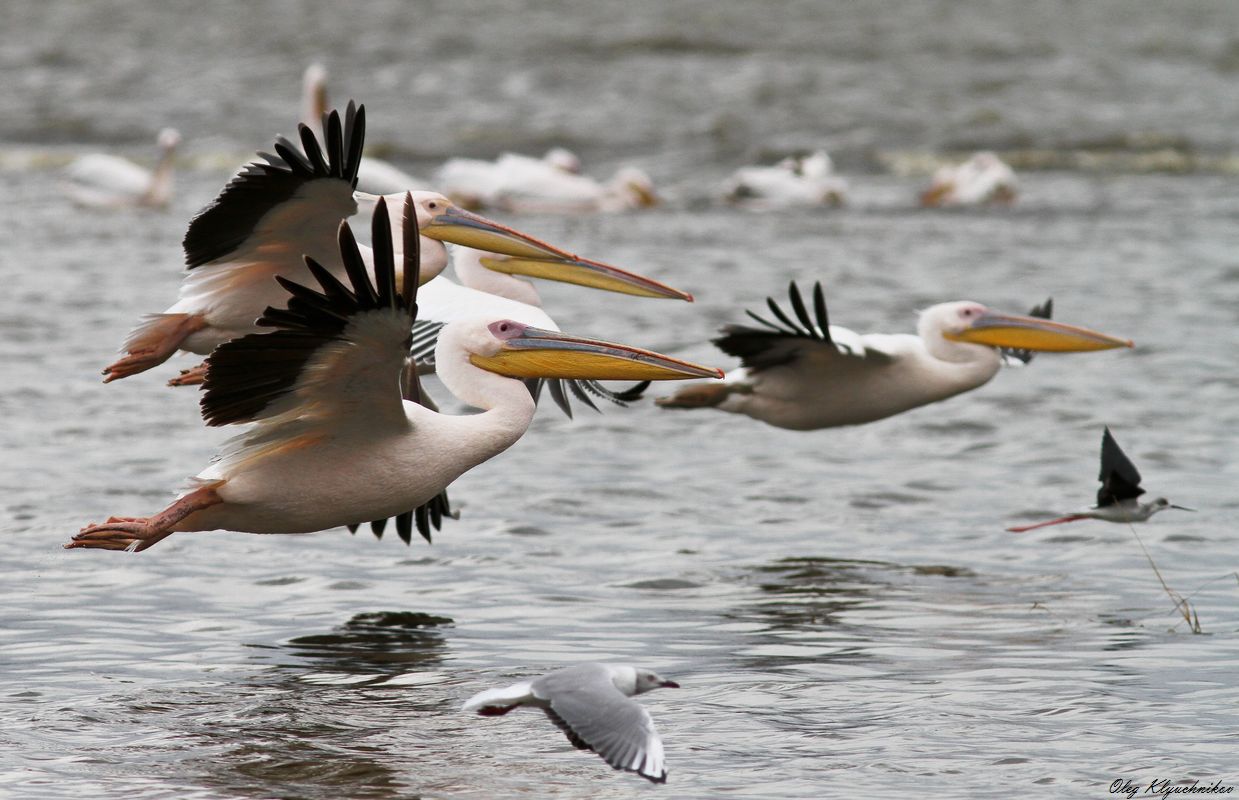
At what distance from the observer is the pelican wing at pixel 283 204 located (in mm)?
5324

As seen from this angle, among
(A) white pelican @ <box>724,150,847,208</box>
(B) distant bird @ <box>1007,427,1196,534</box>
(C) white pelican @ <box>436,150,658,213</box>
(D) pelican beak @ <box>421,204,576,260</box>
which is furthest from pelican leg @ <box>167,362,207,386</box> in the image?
(A) white pelican @ <box>724,150,847,208</box>

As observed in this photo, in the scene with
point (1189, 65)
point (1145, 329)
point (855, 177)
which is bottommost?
point (1145, 329)

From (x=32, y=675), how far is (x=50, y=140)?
16881 mm

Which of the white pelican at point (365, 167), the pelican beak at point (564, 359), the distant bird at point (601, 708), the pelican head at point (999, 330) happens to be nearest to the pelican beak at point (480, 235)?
the pelican beak at point (564, 359)

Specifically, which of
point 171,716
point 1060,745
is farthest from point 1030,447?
point 171,716

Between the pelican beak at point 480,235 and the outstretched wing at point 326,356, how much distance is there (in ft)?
4.81

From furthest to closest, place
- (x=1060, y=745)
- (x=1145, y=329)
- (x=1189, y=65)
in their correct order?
(x=1189, y=65), (x=1145, y=329), (x=1060, y=745)

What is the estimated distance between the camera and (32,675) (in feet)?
16.9

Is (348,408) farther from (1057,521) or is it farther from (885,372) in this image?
(885,372)

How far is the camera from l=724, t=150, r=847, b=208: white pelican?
16266mm

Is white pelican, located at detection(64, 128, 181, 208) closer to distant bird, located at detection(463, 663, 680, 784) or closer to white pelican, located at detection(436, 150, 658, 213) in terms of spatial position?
white pelican, located at detection(436, 150, 658, 213)

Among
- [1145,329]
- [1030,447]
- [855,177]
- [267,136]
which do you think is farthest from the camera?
[267,136]

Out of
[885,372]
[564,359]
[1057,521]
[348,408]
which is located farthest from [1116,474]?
[348,408]

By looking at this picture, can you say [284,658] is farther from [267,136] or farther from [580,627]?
[267,136]
